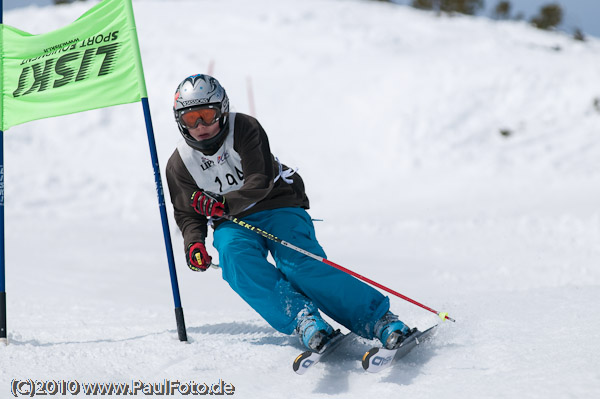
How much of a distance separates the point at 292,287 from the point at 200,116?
3.75 ft

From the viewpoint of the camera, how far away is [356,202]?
11.6m

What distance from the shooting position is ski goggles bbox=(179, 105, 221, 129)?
3.59 m

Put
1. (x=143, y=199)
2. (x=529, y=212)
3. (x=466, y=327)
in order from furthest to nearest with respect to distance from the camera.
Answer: (x=143, y=199) → (x=529, y=212) → (x=466, y=327)

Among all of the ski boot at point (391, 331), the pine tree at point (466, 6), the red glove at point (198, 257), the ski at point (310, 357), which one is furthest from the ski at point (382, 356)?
the pine tree at point (466, 6)

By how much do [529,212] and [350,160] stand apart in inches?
194

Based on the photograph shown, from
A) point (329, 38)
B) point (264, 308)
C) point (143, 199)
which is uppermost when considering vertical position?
point (329, 38)

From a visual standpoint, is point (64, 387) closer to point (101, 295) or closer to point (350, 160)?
point (101, 295)

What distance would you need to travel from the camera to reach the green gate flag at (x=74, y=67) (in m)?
3.74

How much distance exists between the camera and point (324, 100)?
15688 mm

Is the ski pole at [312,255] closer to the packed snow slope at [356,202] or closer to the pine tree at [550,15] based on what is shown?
the packed snow slope at [356,202]

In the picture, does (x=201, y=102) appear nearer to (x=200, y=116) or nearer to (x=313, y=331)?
(x=200, y=116)

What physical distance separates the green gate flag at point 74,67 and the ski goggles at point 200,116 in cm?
33

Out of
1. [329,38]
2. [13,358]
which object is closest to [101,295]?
[13,358]

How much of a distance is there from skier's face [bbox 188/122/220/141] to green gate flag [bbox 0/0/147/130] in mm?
406
